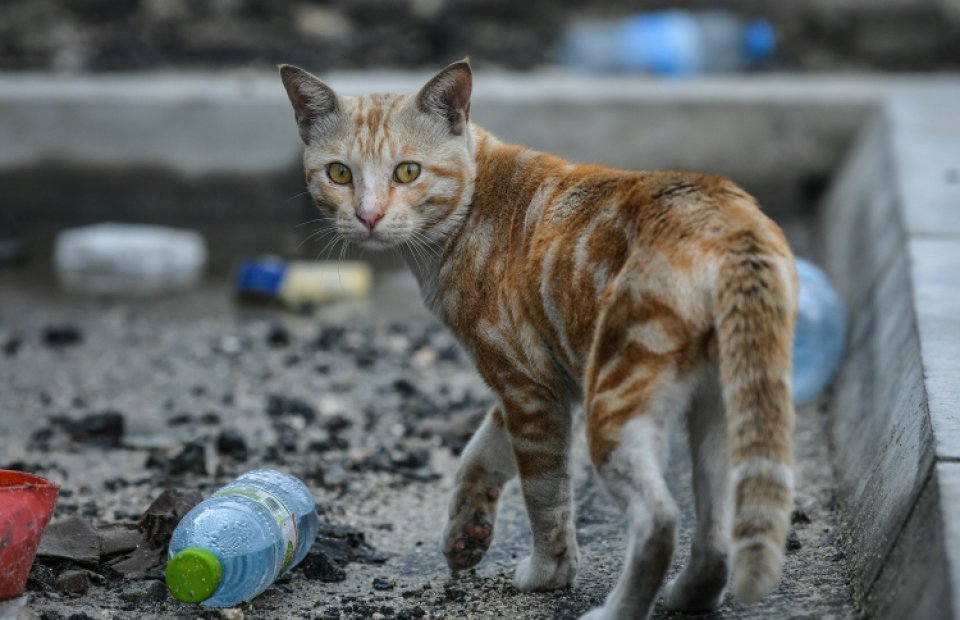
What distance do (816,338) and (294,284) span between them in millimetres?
3237

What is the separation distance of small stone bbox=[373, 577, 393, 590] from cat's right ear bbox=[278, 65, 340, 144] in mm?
1307

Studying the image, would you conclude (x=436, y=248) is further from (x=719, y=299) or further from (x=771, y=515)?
(x=771, y=515)

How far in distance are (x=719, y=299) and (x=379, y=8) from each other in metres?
9.83

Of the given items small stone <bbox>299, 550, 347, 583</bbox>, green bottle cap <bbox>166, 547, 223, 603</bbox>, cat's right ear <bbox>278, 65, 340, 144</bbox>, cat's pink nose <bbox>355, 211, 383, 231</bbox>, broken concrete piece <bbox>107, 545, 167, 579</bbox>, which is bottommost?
small stone <bbox>299, 550, 347, 583</bbox>

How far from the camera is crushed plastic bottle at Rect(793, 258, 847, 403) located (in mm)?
5508

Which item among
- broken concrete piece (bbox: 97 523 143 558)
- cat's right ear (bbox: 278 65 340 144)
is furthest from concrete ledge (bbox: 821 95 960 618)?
broken concrete piece (bbox: 97 523 143 558)

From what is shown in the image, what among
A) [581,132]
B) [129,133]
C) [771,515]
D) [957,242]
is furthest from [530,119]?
[771,515]

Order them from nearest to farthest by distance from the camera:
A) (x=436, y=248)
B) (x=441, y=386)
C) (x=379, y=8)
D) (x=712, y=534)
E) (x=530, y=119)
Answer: (x=712, y=534) < (x=436, y=248) < (x=441, y=386) < (x=530, y=119) < (x=379, y=8)

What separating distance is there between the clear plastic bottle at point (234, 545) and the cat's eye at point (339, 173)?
908 millimetres

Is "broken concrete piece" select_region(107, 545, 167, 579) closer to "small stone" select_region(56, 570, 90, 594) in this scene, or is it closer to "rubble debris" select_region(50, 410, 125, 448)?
"small stone" select_region(56, 570, 90, 594)

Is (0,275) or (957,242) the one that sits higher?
(957,242)

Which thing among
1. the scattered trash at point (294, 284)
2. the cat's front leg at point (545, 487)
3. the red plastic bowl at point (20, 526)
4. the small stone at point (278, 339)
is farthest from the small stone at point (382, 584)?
the scattered trash at point (294, 284)

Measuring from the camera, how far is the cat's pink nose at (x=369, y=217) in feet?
12.3

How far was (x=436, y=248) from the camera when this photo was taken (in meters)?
3.97
